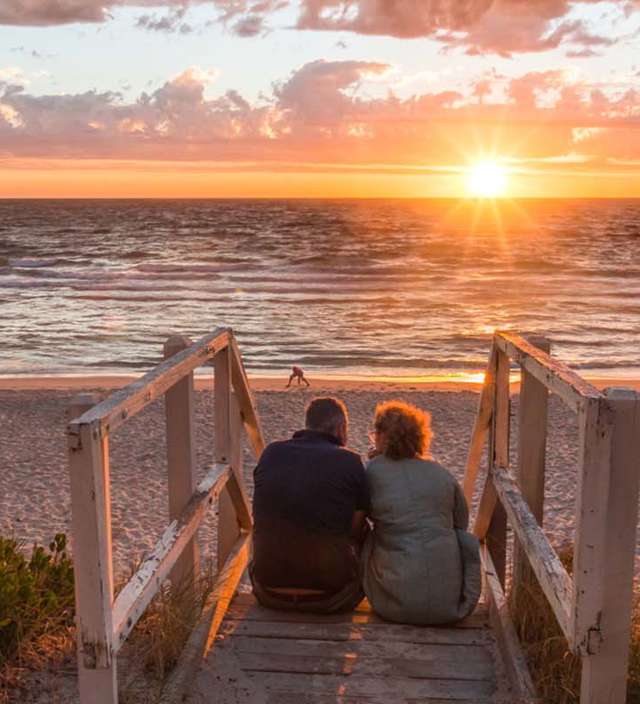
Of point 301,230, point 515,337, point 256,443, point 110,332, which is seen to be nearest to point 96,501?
point 515,337

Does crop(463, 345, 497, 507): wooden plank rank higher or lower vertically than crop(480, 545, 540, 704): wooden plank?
higher

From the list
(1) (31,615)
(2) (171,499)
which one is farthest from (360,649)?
(1) (31,615)

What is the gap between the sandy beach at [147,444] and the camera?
848cm

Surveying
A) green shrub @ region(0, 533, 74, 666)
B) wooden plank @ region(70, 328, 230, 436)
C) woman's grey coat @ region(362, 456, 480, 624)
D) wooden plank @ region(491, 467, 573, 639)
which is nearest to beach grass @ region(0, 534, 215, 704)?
green shrub @ region(0, 533, 74, 666)

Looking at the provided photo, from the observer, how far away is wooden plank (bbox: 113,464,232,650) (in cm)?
302

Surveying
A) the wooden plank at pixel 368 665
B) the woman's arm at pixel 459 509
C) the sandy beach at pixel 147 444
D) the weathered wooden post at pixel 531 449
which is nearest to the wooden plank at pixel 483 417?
the woman's arm at pixel 459 509

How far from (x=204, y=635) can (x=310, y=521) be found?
704mm

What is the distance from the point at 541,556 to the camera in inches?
137

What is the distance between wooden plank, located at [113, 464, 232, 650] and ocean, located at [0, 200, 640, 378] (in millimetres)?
13655

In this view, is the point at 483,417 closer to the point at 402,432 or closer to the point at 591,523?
the point at 402,432

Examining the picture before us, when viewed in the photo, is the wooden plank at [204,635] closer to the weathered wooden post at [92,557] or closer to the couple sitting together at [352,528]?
the couple sitting together at [352,528]

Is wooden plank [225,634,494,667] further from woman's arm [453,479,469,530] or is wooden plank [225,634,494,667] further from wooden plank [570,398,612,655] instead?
wooden plank [570,398,612,655]

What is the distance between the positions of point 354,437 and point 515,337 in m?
7.55

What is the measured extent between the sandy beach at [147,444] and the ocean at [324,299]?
2618 millimetres
